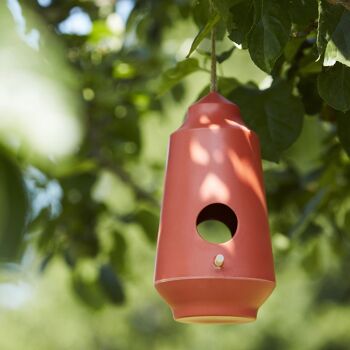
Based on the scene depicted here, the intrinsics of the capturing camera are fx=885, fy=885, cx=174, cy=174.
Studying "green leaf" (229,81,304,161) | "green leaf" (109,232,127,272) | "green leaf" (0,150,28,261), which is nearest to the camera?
"green leaf" (0,150,28,261)

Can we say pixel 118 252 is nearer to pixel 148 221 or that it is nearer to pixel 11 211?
pixel 148 221

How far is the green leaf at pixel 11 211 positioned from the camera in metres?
0.53

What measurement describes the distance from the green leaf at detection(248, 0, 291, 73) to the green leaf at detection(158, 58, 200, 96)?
15.3 inches

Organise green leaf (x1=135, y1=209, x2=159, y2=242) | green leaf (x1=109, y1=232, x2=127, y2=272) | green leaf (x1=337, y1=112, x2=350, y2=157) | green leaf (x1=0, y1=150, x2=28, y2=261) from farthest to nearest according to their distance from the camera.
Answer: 1. green leaf (x1=109, y1=232, x2=127, y2=272)
2. green leaf (x1=135, y1=209, x2=159, y2=242)
3. green leaf (x1=337, y1=112, x2=350, y2=157)
4. green leaf (x1=0, y1=150, x2=28, y2=261)

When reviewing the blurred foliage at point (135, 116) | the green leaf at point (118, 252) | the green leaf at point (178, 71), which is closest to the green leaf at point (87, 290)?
the blurred foliage at point (135, 116)

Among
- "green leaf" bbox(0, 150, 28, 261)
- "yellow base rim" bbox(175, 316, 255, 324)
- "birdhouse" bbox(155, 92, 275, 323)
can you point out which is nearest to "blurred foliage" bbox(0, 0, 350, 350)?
"green leaf" bbox(0, 150, 28, 261)

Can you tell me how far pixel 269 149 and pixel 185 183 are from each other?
274mm

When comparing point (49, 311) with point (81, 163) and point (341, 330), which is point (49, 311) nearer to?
point (341, 330)

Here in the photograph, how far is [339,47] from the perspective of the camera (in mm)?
1463

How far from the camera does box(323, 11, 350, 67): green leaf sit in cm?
145

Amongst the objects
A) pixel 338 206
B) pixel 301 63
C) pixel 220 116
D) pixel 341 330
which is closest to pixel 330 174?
pixel 338 206

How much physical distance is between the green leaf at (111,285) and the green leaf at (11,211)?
11.0 ft

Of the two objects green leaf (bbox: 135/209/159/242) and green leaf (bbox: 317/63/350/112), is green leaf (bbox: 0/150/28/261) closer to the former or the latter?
green leaf (bbox: 317/63/350/112)

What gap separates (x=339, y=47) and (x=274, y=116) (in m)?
0.56
